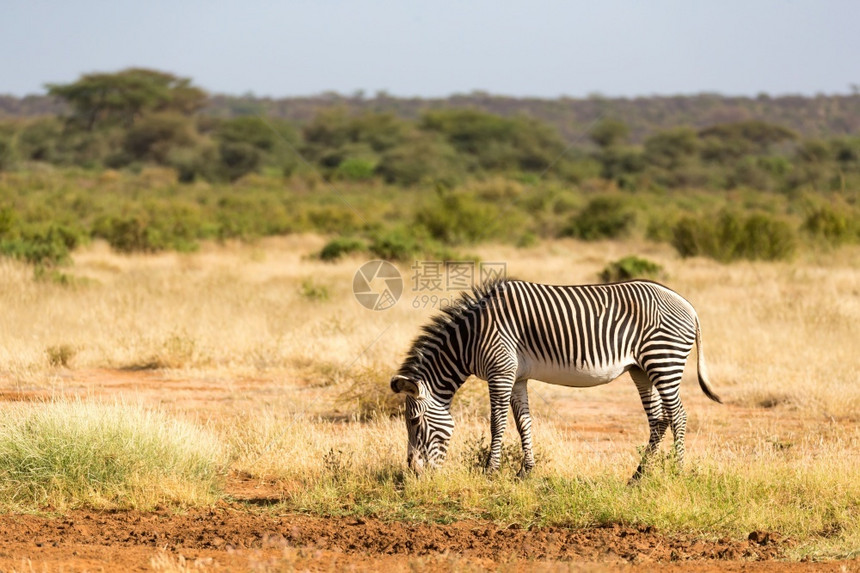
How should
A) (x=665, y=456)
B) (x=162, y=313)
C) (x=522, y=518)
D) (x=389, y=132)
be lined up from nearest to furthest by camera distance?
1. (x=522, y=518)
2. (x=665, y=456)
3. (x=162, y=313)
4. (x=389, y=132)

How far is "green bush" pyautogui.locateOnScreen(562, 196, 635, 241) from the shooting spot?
32781 millimetres

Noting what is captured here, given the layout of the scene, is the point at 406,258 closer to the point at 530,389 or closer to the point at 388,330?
the point at 388,330

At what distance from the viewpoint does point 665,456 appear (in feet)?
23.3

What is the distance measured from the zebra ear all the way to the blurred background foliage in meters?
3.82

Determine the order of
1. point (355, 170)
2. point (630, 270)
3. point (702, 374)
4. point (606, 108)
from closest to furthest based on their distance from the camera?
1. point (702, 374)
2. point (630, 270)
3. point (355, 170)
4. point (606, 108)

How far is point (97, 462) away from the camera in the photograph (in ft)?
23.3

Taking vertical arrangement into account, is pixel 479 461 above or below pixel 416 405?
below

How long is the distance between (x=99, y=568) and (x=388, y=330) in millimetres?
8108

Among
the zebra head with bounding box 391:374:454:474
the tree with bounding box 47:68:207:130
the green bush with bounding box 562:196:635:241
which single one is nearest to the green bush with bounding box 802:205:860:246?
the green bush with bounding box 562:196:635:241

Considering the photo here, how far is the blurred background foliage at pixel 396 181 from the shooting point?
83.7ft

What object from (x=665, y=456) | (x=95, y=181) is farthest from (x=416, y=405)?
(x=95, y=181)

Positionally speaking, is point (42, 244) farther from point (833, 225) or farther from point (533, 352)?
point (833, 225)

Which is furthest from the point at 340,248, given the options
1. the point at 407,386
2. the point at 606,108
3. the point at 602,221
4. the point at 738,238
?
the point at 606,108

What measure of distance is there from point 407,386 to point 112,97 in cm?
7641
